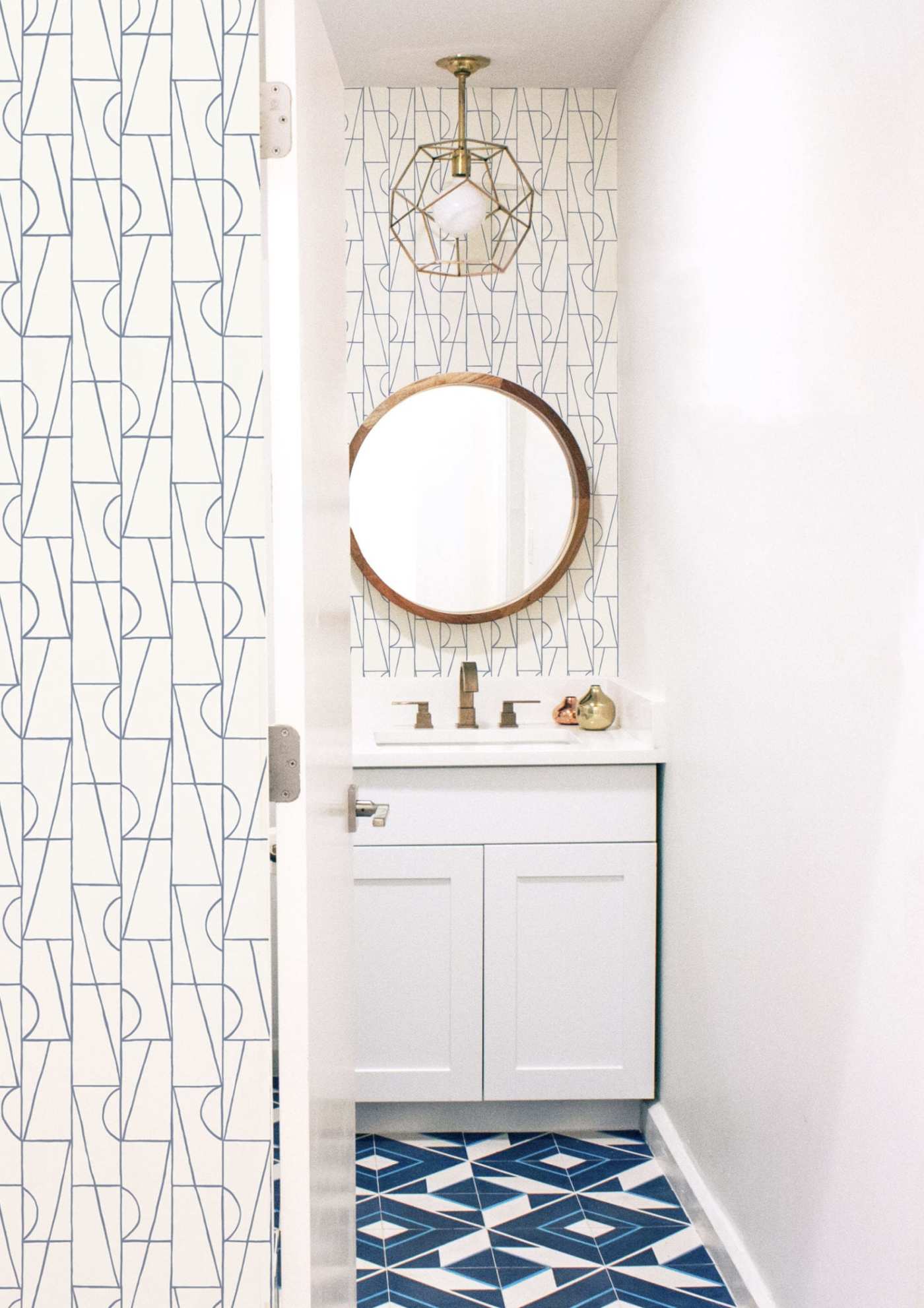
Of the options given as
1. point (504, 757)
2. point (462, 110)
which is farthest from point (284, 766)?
point (462, 110)

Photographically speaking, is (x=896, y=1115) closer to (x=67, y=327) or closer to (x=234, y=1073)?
(x=234, y=1073)

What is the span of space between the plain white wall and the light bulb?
46 centimetres

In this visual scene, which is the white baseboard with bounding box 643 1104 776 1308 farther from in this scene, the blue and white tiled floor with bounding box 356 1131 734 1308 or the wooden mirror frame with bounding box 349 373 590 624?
the wooden mirror frame with bounding box 349 373 590 624

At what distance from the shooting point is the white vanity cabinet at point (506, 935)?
2781 millimetres

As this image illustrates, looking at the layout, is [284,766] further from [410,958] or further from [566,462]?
[566,462]

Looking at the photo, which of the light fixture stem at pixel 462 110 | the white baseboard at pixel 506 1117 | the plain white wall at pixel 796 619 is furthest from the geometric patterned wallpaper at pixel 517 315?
the white baseboard at pixel 506 1117

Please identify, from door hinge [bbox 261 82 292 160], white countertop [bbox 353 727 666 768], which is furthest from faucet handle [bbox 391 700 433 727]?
door hinge [bbox 261 82 292 160]

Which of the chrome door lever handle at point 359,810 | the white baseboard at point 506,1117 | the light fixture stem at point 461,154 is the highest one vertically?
the light fixture stem at point 461,154

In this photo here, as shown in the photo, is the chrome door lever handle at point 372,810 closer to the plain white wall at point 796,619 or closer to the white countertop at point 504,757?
the plain white wall at point 796,619

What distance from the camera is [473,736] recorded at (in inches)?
123

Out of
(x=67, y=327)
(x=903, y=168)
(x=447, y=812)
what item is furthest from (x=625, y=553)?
(x=67, y=327)

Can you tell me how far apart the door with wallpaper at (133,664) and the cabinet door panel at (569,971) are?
4.64 feet

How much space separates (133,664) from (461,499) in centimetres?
191

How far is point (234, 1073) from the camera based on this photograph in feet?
4.64
